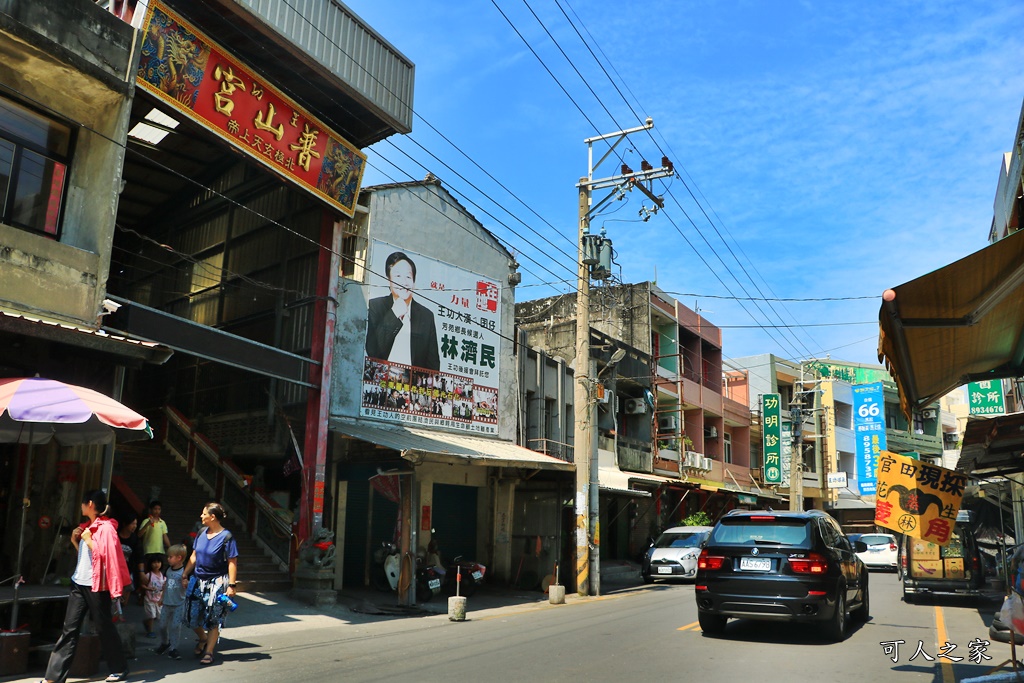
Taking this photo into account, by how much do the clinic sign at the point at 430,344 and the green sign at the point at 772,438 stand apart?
77.3 feet

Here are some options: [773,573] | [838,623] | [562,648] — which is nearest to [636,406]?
[838,623]

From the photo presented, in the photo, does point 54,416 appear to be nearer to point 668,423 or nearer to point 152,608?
point 152,608

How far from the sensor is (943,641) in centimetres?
1067

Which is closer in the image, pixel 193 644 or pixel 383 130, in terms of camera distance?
pixel 193 644

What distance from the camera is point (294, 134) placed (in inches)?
566

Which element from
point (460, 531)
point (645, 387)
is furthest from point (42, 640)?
point (645, 387)

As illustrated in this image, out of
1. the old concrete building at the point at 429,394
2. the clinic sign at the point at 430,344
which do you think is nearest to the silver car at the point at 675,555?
the old concrete building at the point at 429,394

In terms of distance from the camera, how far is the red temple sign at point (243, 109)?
11906 millimetres

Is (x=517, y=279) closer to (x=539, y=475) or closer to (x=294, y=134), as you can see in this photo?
(x=539, y=475)

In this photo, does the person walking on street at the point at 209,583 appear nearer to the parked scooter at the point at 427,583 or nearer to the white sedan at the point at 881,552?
the parked scooter at the point at 427,583

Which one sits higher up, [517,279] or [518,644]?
[517,279]

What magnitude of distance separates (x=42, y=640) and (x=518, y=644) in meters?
5.54

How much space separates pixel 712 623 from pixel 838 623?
160 cm

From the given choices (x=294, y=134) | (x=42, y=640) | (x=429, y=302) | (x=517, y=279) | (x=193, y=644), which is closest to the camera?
(x=42, y=640)
